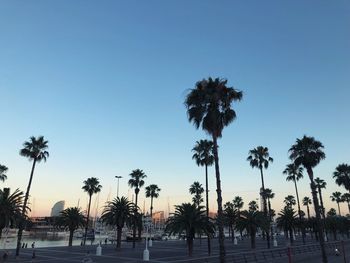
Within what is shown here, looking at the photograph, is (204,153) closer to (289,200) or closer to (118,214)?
(118,214)

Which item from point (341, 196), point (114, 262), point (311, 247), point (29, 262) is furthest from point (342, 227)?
point (29, 262)

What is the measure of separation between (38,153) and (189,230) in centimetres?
2671

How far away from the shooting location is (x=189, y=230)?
40.4m

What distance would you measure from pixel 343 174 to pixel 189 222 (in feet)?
168

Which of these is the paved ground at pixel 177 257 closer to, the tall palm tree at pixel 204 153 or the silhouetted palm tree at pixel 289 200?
the tall palm tree at pixel 204 153

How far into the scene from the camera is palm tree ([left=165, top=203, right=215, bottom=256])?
1582 inches

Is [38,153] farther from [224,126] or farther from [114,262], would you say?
[224,126]

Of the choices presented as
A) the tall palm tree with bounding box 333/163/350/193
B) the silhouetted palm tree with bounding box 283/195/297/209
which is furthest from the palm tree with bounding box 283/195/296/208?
the tall palm tree with bounding box 333/163/350/193

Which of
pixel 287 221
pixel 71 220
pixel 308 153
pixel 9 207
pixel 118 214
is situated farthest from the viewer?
pixel 287 221

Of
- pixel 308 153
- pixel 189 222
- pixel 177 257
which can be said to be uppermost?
pixel 308 153

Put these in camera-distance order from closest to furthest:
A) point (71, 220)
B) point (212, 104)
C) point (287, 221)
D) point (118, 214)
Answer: point (212, 104)
point (118, 214)
point (71, 220)
point (287, 221)

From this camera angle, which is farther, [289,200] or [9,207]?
[289,200]

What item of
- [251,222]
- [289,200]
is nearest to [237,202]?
[289,200]

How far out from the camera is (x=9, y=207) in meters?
34.8
